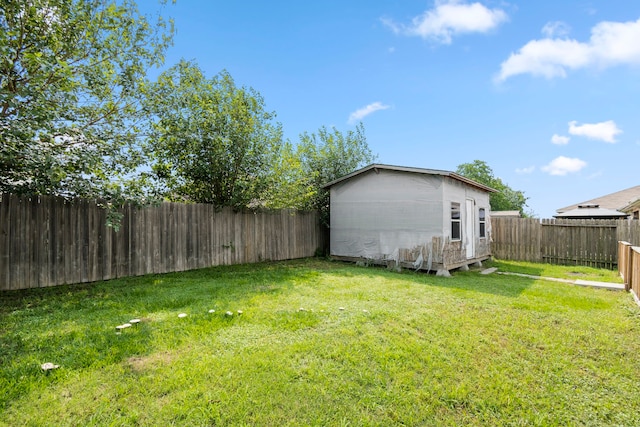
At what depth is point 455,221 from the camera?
351 inches

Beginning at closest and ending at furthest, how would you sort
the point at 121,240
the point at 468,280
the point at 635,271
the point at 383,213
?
the point at 635,271 < the point at 121,240 < the point at 468,280 < the point at 383,213

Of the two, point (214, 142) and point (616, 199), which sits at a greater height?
point (214, 142)

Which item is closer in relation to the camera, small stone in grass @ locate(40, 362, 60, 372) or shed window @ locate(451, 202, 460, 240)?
small stone in grass @ locate(40, 362, 60, 372)

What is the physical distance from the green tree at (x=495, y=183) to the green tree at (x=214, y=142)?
3835 centimetres

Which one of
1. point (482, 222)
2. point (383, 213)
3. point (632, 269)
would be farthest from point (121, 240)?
point (482, 222)

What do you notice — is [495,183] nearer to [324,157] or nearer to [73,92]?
[324,157]

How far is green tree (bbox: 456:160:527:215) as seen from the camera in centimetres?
4025

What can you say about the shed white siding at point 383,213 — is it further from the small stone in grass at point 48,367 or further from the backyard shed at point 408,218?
the small stone in grass at point 48,367

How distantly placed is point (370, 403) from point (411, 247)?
266 inches

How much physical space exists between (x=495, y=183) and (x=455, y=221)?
39.0 m

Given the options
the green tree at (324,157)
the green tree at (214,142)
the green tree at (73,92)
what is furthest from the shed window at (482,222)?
the green tree at (73,92)

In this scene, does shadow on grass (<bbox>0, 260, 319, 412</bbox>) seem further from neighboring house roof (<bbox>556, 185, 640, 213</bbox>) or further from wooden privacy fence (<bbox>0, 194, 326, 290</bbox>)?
neighboring house roof (<bbox>556, 185, 640, 213</bbox>)

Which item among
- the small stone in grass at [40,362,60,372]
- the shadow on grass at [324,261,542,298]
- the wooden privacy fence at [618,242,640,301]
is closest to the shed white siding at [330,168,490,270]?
the shadow on grass at [324,261,542,298]

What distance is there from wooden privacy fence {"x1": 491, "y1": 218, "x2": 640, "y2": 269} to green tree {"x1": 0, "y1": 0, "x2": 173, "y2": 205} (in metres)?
12.3
